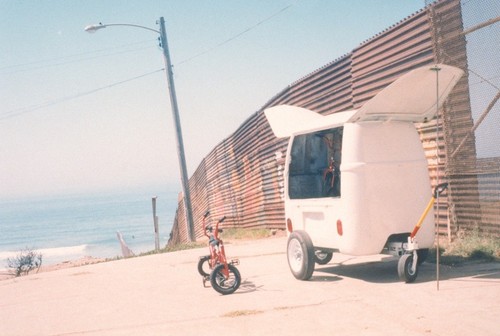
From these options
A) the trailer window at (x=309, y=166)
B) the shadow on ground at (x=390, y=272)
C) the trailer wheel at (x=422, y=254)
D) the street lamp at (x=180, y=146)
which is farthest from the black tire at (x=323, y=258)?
the street lamp at (x=180, y=146)

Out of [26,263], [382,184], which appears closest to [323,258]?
[382,184]

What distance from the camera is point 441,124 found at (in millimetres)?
8250

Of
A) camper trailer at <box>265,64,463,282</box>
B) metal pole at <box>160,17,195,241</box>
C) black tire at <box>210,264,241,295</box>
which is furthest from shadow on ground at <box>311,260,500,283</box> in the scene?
metal pole at <box>160,17,195,241</box>

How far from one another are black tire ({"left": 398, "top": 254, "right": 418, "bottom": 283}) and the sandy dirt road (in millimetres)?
144

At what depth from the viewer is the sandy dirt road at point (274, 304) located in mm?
4457

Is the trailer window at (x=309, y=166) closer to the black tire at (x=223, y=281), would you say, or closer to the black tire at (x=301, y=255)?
the black tire at (x=301, y=255)

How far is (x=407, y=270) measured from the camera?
5922mm

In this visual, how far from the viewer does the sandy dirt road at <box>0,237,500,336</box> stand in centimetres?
446

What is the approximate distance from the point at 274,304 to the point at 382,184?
7.12ft

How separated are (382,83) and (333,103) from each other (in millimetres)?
2100

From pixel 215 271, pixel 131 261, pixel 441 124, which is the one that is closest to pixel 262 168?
pixel 131 261

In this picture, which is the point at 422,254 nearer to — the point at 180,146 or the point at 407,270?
the point at 407,270

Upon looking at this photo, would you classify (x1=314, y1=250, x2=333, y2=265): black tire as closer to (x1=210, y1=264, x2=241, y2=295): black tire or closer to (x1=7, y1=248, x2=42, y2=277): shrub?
(x1=210, y1=264, x2=241, y2=295): black tire

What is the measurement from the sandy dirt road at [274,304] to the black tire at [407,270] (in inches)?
5.7
